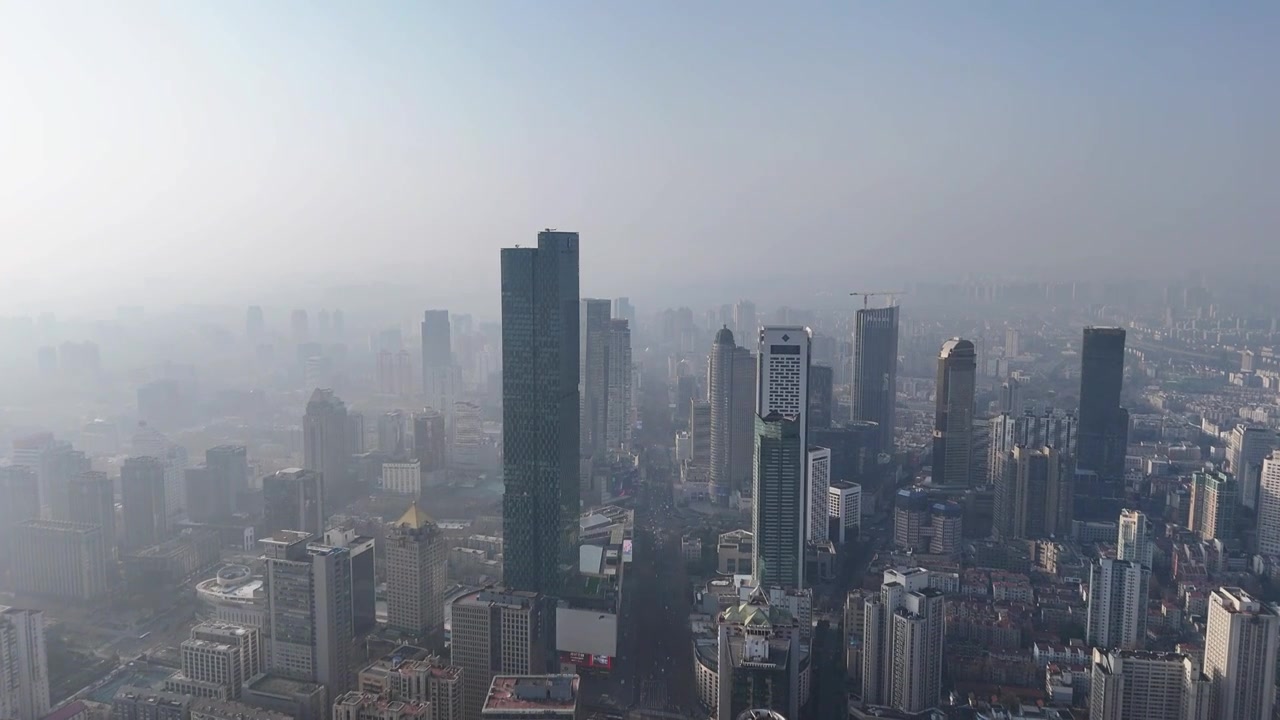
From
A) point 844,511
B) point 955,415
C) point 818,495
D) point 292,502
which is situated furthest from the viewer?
point 955,415

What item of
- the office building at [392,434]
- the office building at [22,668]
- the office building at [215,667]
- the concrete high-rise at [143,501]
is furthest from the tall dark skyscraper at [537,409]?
the office building at [392,434]

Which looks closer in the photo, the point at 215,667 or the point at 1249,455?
the point at 215,667

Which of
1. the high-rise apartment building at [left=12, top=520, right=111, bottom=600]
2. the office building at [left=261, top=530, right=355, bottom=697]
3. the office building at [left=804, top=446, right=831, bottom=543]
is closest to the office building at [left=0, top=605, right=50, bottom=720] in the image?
the office building at [left=261, top=530, right=355, bottom=697]

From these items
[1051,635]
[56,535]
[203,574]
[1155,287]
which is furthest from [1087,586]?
[56,535]

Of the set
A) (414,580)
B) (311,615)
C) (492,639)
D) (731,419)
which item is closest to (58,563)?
(311,615)

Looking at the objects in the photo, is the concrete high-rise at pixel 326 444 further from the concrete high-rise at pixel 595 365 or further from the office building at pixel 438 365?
the concrete high-rise at pixel 595 365

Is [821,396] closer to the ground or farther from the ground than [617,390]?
farther from the ground

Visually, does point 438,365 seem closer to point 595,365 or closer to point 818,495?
point 595,365
